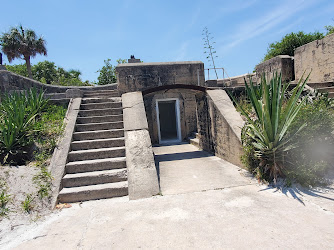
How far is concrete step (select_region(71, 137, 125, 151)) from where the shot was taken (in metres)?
4.53

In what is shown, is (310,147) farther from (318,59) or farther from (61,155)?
(318,59)

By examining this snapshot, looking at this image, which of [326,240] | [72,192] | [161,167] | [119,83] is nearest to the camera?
[326,240]

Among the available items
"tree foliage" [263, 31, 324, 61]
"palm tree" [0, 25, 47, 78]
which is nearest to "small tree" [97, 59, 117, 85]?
"palm tree" [0, 25, 47, 78]

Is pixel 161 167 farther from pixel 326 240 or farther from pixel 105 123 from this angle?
→ pixel 326 240

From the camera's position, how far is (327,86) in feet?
23.9

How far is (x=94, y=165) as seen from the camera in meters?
4.03

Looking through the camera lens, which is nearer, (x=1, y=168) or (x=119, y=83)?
(x=1, y=168)

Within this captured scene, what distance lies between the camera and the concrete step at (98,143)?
4.53 meters

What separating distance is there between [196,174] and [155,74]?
4116mm

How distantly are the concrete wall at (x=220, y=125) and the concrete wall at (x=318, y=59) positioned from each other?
4.31 meters

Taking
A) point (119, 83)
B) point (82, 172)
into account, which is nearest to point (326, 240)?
point (82, 172)

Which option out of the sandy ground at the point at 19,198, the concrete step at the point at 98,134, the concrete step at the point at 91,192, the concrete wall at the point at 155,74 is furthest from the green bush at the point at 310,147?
the concrete wall at the point at 155,74

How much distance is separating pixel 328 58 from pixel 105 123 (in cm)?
800

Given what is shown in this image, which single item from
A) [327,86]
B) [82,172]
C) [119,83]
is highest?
[119,83]
